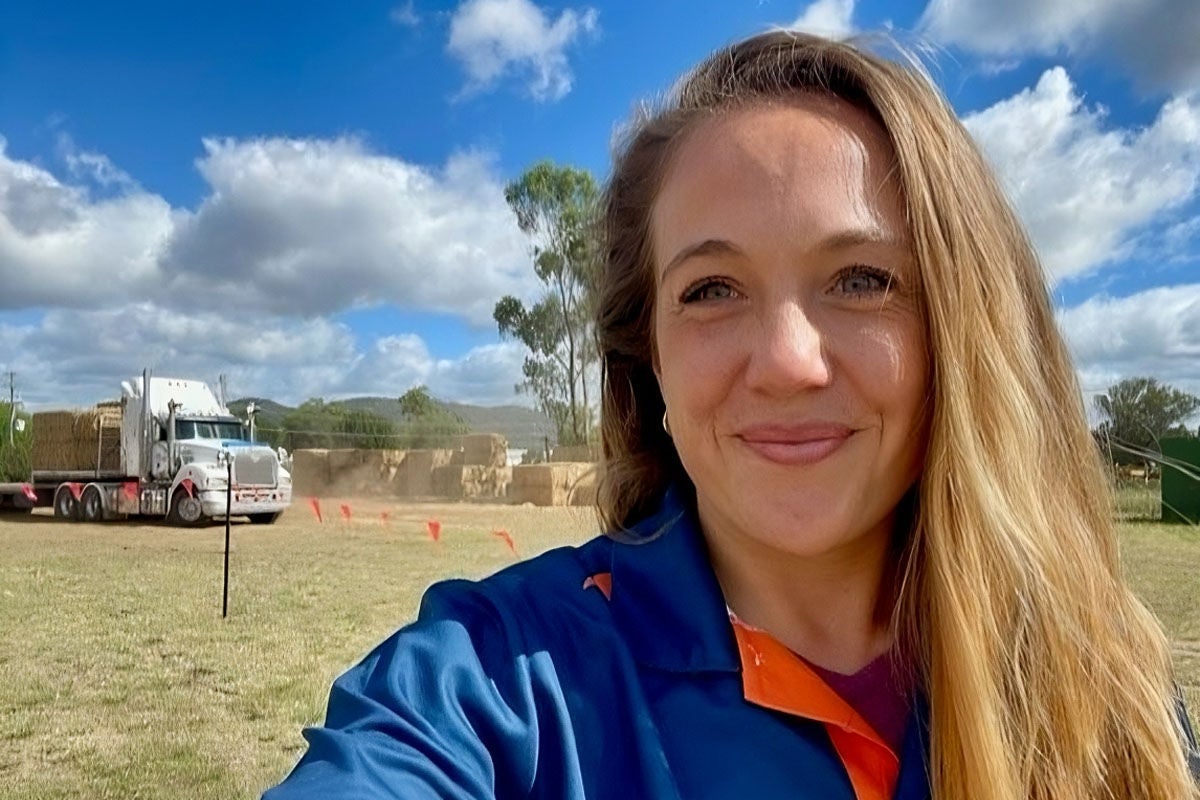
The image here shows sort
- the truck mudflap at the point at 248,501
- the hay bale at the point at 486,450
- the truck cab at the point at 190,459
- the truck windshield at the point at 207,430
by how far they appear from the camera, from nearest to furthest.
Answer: the truck mudflap at the point at 248,501 → the truck cab at the point at 190,459 → the truck windshield at the point at 207,430 → the hay bale at the point at 486,450

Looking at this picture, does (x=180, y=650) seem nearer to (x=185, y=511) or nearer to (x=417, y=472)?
(x=185, y=511)

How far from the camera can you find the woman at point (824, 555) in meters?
0.84

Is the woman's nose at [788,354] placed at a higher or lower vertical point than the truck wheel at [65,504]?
higher

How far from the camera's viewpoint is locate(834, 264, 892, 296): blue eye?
0.94 m

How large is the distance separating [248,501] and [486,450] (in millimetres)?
13237

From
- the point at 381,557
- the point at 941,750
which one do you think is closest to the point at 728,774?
the point at 941,750

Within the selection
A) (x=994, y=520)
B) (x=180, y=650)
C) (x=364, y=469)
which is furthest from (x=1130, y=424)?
(x=364, y=469)

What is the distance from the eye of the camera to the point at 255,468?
15.8m

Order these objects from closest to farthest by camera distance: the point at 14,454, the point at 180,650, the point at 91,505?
the point at 180,650, the point at 91,505, the point at 14,454

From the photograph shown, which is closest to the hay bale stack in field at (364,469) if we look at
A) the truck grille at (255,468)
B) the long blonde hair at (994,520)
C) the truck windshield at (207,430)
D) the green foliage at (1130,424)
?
the truck windshield at (207,430)

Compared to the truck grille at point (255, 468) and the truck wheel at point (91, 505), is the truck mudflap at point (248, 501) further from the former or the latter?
the truck wheel at point (91, 505)

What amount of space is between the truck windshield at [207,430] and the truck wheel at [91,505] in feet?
8.41

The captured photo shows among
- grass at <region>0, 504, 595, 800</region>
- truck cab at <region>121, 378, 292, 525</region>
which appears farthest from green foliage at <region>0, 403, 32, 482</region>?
grass at <region>0, 504, 595, 800</region>

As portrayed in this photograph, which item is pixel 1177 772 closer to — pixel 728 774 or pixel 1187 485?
pixel 728 774
